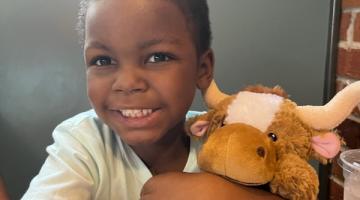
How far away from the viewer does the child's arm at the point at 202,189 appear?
58 centimetres

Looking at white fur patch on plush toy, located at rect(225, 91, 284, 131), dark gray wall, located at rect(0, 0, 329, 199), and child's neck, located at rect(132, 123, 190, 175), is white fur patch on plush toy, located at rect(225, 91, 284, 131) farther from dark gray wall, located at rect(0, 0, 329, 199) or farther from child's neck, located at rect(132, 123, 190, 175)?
dark gray wall, located at rect(0, 0, 329, 199)

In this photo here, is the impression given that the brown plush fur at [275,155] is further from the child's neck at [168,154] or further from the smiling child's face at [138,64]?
the child's neck at [168,154]

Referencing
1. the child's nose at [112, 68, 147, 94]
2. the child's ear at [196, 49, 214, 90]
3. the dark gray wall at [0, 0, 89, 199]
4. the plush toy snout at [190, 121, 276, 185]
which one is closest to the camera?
the plush toy snout at [190, 121, 276, 185]

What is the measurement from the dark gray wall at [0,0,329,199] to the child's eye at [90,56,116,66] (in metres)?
0.39

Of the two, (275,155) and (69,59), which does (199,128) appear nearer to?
(275,155)

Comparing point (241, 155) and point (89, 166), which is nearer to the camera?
point (241, 155)

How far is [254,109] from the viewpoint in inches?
24.6

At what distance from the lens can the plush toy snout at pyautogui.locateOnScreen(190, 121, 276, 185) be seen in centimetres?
54

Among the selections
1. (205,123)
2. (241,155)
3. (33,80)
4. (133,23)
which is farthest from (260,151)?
(33,80)

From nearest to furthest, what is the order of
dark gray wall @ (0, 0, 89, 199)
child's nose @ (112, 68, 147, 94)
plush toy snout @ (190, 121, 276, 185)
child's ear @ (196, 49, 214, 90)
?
plush toy snout @ (190, 121, 276, 185), child's nose @ (112, 68, 147, 94), child's ear @ (196, 49, 214, 90), dark gray wall @ (0, 0, 89, 199)

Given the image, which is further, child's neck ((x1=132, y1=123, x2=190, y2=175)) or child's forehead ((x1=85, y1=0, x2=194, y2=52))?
child's neck ((x1=132, y1=123, x2=190, y2=175))

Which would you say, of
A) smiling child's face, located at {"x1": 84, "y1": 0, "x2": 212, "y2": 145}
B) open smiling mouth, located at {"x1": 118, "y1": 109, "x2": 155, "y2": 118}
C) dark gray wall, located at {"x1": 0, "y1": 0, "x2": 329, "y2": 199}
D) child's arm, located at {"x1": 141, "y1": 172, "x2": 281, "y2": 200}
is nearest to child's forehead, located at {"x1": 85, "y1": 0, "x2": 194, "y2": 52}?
smiling child's face, located at {"x1": 84, "y1": 0, "x2": 212, "y2": 145}

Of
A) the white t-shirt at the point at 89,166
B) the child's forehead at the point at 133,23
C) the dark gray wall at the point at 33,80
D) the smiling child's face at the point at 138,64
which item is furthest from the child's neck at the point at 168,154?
the dark gray wall at the point at 33,80

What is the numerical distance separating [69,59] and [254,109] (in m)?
0.62
